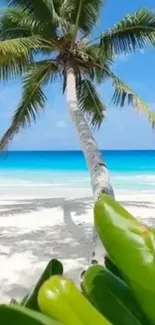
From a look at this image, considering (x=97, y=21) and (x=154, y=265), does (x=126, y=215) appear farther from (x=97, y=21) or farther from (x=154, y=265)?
(x=97, y=21)

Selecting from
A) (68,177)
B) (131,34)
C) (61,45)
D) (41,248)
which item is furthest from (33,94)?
(68,177)

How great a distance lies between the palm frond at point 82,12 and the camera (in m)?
9.01

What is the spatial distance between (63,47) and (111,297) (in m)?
9.18

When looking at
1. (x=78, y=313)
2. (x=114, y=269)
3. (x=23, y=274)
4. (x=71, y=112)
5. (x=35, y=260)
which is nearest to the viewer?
(x=78, y=313)

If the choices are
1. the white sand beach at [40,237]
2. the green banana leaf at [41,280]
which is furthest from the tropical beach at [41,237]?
the green banana leaf at [41,280]

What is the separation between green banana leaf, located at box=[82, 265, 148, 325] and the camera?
0.49 meters

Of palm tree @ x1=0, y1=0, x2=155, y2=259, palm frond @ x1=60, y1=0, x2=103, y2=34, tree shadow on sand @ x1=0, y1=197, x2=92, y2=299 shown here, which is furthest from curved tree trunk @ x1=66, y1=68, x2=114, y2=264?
palm frond @ x1=60, y1=0, x2=103, y2=34

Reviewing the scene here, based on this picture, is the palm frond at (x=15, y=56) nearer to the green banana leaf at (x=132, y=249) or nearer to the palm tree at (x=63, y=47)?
the palm tree at (x=63, y=47)

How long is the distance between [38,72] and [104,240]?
951 centimetres

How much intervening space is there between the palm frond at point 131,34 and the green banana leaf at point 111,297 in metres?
8.71

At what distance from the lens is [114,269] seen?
558mm

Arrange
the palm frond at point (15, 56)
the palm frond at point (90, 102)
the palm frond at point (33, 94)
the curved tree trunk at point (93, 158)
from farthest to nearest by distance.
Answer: the palm frond at point (90, 102) < the palm frond at point (33, 94) < the palm frond at point (15, 56) < the curved tree trunk at point (93, 158)

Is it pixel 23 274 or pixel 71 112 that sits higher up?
pixel 71 112

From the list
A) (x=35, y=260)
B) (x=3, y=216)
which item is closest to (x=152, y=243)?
(x=35, y=260)
